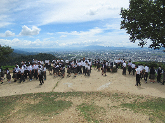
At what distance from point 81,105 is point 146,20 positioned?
486 inches

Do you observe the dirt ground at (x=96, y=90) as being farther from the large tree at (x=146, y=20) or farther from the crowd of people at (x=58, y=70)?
the large tree at (x=146, y=20)

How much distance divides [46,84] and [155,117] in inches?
437

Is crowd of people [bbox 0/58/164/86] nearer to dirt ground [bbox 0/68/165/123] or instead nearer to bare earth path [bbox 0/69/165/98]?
bare earth path [bbox 0/69/165/98]

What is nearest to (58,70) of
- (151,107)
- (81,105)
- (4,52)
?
(81,105)

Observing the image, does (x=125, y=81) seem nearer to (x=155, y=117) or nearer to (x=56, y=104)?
(x=155, y=117)

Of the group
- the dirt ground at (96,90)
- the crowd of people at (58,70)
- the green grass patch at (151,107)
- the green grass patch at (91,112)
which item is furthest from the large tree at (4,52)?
the green grass patch at (151,107)

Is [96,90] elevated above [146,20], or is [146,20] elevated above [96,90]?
[146,20]

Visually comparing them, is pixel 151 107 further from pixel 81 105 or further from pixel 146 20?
pixel 146 20

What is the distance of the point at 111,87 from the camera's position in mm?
12430

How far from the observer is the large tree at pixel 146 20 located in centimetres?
1311

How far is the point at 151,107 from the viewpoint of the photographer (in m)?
7.94

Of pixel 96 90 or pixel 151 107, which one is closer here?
pixel 151 107

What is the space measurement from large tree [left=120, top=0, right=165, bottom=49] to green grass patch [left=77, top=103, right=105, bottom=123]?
11.0m

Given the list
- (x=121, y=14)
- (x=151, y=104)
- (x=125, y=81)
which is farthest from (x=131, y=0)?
(x=151, y=104)
